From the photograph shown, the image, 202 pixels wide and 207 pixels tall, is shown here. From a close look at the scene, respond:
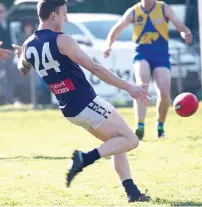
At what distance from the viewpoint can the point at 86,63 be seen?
700cm

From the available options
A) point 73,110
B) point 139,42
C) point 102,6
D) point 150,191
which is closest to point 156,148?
point 139,42

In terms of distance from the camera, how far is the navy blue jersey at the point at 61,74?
707cm

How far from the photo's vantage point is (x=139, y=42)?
40.4ft

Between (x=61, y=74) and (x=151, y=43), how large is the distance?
17.3 feet

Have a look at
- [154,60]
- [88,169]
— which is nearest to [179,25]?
[154,60]

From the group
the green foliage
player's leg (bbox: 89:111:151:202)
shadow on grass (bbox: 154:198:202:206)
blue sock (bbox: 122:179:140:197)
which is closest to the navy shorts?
player's leg (bbox: 89:111:151:202)

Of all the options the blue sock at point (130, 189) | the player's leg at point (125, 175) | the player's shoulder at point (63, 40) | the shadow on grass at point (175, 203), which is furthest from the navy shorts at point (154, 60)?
the player's shoulder at point (63, 40)

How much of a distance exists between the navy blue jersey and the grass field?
0.85 m

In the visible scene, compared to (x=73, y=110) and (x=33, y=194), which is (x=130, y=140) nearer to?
(x=73, y=110)

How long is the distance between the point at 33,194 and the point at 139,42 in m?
4.95

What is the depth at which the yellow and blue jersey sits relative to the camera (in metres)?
12.1

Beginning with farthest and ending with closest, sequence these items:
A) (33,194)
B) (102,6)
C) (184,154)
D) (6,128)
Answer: (102,6), (6,128), (184,154), (33,194)

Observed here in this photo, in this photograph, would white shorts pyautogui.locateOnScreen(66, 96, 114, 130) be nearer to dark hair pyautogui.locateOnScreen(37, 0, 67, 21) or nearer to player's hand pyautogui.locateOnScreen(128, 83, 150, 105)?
player's hand pyautogui.locateOnScreen(128, 83, 150, 105)

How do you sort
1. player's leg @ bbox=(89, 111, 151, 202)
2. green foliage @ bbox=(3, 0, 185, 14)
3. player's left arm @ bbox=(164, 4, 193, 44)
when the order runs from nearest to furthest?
1. player's leg @ bbox=(89, 111, 151, 202)
2. player's left arm @ bbox=(164, 4, 193, 44)
3. green foliage @ bbox=(3, 0, 185, 14)
